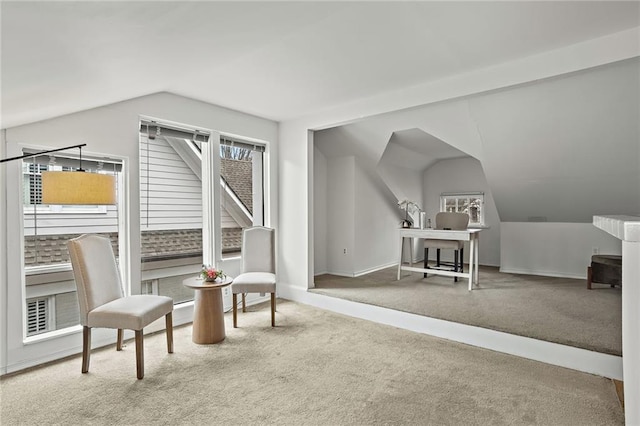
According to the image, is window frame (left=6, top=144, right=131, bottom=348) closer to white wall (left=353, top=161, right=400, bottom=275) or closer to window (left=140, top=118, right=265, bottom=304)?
window (left=140, top=118, right=265, bottom=304)

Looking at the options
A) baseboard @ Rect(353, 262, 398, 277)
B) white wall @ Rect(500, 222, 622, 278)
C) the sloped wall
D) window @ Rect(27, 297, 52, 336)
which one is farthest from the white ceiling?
white wall @ Rect(500, 222, 622, 278)

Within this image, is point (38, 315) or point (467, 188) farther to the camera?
point (467, 188)

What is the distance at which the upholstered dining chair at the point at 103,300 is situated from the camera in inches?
98.4

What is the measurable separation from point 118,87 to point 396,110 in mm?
2578

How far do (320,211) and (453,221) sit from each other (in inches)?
82.0

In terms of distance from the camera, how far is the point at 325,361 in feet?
9.19

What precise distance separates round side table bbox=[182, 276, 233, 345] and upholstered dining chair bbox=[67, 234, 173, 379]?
12.9 inches

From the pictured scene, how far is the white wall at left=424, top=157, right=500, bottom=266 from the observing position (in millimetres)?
6559

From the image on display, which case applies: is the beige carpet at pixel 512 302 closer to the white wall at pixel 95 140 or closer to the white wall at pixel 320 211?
the white wall at pixel 320 211

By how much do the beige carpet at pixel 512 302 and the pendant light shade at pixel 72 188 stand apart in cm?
281

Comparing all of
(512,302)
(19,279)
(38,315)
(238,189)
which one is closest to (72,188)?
(19,279)

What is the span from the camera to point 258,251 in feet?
13.4

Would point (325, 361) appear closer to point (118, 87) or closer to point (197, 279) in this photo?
point (197, 279)

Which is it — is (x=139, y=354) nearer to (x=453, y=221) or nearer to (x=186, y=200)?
(x=186, y=200)
